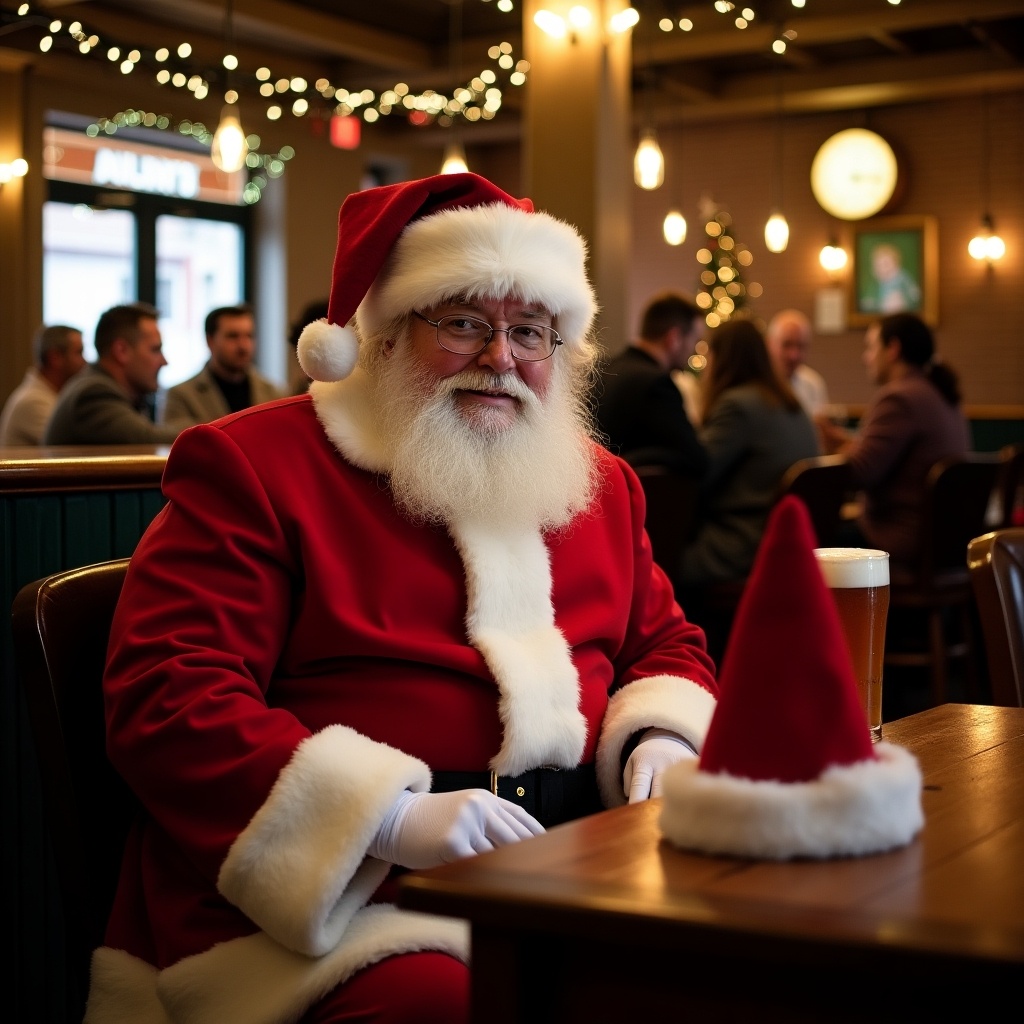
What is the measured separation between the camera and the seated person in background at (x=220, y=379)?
6.22 metres

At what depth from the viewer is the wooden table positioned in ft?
2.68

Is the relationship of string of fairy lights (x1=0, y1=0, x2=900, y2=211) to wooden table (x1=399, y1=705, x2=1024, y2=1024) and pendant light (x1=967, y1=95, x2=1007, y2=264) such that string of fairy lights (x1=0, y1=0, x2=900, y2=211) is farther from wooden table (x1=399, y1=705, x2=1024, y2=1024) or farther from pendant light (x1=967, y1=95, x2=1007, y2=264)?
wooden table (x1=399, y1=705, x2=1024, y2=1024)

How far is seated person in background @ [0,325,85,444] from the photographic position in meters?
6.65

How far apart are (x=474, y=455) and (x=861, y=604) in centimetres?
59

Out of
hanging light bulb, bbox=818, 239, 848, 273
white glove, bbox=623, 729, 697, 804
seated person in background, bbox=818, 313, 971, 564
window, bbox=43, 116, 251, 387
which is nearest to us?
white glove, bbox=623, 729, 697, 804

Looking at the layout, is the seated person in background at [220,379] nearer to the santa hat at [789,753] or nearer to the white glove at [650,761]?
the white glove at [650,761]

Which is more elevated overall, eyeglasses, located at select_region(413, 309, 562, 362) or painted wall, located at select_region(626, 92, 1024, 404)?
painted wall, located at select_region(626, 92, 1024, 404)

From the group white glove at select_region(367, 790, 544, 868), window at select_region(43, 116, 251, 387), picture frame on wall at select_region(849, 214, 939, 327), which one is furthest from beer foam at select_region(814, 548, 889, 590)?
picture frame on wall at select_region(849, 214, 939, 327)

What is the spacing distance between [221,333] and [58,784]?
4.94 metres

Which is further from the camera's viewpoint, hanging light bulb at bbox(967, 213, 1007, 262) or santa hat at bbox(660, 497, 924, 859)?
hanging light bulb at bbox(967, 213, 1007, 262)

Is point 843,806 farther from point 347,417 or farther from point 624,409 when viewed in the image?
point 624,409

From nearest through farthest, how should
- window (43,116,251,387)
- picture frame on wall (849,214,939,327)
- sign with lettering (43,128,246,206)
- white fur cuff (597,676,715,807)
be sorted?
white fur cuff (597,676,715,807), sign with lettering (43,128,246,206), window (43,116,251,387), picture frame on wall (849,214,939,327)

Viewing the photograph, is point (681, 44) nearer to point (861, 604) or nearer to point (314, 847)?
point (861, 604)

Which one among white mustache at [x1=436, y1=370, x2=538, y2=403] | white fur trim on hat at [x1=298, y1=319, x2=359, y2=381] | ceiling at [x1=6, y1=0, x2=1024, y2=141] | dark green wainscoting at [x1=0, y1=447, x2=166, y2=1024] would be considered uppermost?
ceiling at [x1=6, y1=0, x2=1024, y2=141]
